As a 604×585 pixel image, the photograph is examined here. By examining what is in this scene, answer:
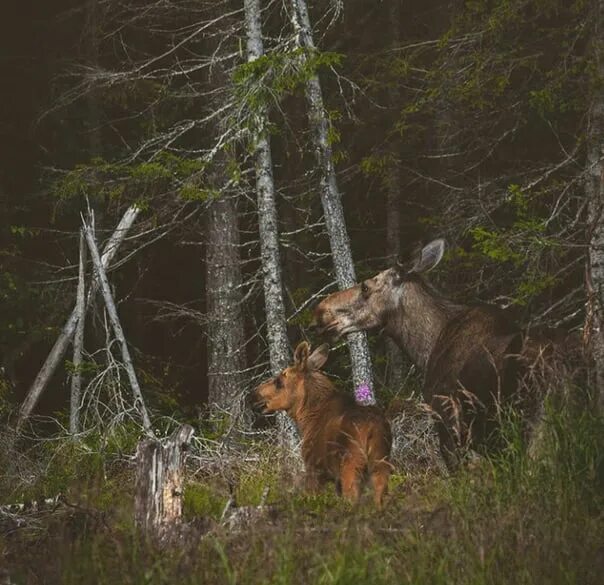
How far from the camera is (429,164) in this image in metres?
20.8

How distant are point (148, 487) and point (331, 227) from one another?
25.3ft

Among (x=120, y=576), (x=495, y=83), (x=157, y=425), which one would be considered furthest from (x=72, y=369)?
(x=120, y=576)

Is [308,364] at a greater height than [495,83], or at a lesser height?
lesser

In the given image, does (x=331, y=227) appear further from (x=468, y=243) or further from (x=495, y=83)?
(x=468, y=243)

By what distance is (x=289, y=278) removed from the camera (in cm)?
2288

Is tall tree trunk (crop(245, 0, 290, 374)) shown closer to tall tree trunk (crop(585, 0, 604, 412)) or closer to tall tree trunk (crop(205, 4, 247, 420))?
tall tree trunk (crop(205, 4, 247, 420))

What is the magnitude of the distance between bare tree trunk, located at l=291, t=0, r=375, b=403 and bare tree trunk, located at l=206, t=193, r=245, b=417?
238 cm

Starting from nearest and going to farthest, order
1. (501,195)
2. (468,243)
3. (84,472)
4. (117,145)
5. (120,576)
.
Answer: (120,576) < (84,472) < (501,195) < (468,243) < (117,145)

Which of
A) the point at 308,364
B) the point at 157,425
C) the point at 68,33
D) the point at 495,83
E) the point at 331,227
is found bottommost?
the point at 157,425

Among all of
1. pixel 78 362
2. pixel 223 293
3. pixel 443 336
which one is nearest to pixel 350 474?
pixel 443 336

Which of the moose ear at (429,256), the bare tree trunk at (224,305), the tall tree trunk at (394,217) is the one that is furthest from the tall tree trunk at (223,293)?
the moose ear at (429,256)

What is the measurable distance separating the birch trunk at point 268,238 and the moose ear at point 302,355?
4.19 meters

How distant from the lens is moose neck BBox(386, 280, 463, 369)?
431 inches

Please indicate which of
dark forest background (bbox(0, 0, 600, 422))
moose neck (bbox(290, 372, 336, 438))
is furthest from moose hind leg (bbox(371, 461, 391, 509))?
dark forest background (bbox(0, 0, 600, 422))
